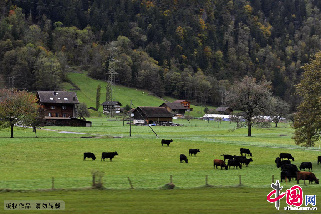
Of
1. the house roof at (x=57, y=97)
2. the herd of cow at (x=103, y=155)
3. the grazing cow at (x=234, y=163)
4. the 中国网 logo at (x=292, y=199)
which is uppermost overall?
the house roof at (x=57, y=97)

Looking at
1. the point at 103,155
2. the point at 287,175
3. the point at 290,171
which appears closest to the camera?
the point at 287,175

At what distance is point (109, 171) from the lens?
50.8 metres

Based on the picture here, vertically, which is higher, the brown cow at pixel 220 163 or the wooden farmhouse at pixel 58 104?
the wooden farmhouse at pixel 58 104

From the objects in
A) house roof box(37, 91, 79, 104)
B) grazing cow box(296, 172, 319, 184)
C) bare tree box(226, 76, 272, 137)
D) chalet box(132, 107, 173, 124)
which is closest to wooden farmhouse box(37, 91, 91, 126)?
house roof box(37, 91, 79, 104)

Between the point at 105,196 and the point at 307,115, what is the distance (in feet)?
107

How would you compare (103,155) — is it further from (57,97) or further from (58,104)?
(57,97)

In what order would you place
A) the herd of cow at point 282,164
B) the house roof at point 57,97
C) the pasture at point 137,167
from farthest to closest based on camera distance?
the house roof at point 57,97 → the herd of cow at point 282,164 → the pasture at point 137,167

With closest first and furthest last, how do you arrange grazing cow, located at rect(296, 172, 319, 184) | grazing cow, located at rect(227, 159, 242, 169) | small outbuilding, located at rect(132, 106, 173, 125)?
grazing cow, located at rect(296, 172, 319, 184)
grazing cow, located at rect(227, 159, 242, 169)
small outbuilding, located at rect(132, 106, 173, 125)

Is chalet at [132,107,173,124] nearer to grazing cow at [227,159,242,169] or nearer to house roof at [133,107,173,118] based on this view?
house roof at [133,107,173,118]

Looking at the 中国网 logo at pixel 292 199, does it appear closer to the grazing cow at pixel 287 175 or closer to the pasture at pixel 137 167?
the pasture at pixel 137 167

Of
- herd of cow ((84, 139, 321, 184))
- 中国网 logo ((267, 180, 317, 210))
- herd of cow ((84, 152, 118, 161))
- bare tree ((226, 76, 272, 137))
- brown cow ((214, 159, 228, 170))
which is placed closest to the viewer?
中国网 logo ((267, 180, 317, 210))


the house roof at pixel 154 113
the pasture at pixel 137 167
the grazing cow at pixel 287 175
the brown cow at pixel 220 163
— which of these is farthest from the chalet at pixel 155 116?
the grazing cow at pixel 287 175

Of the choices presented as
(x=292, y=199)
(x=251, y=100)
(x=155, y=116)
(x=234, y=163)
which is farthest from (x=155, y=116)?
(x=292, y=199)

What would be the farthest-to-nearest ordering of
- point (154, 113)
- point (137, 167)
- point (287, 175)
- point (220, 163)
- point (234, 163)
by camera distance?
point (154, 113) → point (234, 163) → point (137, 167) → point (220, 163) → point (287, 175)
